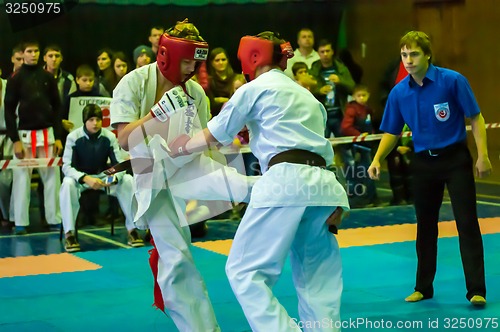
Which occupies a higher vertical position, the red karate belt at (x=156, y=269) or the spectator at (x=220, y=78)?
the spectator at (x=220, y=78)

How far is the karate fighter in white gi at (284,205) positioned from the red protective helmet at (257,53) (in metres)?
0.10

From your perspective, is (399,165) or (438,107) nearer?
(438,107)

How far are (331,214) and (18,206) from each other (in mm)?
5967

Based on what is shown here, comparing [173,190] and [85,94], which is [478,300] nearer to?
[173,190]

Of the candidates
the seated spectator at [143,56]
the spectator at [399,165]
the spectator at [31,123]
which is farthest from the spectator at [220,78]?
the spectator at [399,165]

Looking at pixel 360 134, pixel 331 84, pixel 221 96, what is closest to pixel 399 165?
pixel 360 134

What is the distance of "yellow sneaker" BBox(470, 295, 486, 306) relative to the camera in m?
5.90

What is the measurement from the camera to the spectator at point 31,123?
31.0 feet

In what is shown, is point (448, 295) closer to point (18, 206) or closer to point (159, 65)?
point (159, 65)

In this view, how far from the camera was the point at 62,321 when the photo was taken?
5859 mm

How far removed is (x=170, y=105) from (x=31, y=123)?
537cm

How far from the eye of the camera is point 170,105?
4.54 meters

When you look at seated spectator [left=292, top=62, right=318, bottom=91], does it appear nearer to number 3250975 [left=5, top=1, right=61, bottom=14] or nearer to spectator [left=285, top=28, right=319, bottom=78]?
spectator [left=285, top=28, right=319, bottom=78]

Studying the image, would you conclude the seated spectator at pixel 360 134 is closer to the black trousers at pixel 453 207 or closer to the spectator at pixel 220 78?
the spectator at pixel 220 78
